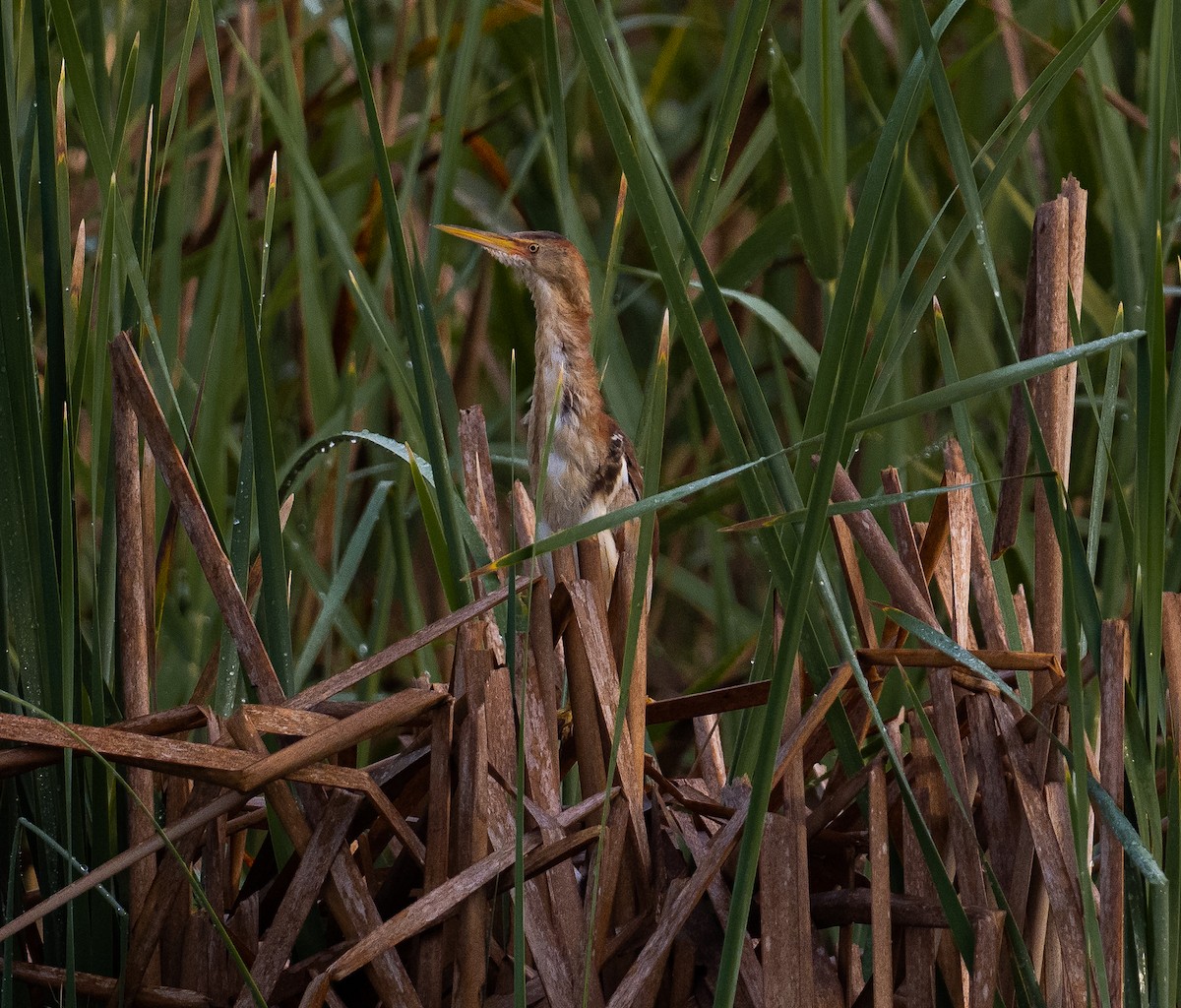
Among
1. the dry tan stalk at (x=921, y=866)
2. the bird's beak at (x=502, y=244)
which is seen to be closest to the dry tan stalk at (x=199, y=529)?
the dry tan stalk at (x=921, y=866)

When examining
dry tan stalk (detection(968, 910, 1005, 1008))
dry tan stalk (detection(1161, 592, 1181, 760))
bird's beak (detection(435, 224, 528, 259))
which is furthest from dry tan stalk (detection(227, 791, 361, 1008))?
bird's beak (detection(435, 224, 528, 259))

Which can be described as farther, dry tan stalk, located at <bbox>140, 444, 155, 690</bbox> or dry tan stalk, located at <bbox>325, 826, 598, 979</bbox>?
dry tan stalk, located at <bbox>140, 444, 155, 690</bbox>

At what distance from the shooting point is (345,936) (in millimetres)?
798

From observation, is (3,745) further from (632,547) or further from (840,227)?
(840,227)

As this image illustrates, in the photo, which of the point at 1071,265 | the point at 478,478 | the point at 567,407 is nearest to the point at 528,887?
the point at 478,478

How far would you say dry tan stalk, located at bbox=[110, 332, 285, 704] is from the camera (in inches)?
32.3

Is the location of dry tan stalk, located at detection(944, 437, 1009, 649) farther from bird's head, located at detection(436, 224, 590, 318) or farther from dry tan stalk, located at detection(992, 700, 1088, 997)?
bird's head, located at detection(436, 224, 590, 318)

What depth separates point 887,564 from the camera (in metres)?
0.84

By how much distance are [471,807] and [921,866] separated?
0.23 m

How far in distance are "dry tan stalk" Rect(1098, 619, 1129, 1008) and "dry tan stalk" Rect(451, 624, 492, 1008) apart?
0.31 meters

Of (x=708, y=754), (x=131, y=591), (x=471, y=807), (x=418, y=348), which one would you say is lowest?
(x=708, y=754)

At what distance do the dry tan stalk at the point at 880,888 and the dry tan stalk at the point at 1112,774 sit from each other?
106 mm

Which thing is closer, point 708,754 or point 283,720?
point 283,720

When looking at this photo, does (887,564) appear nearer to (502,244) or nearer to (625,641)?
(625,641)
